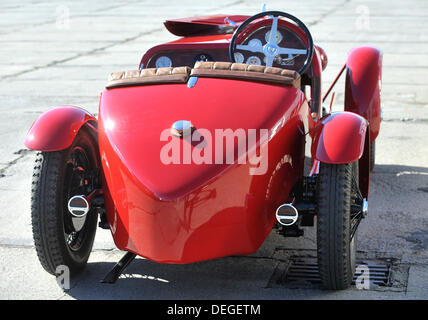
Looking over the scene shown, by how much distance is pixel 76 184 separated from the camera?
4.48 meters

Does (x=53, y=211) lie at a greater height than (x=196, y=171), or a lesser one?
lesser

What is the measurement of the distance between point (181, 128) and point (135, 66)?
8.15 meters

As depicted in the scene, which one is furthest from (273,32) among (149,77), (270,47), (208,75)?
(149,77)

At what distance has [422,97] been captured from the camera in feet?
30.4

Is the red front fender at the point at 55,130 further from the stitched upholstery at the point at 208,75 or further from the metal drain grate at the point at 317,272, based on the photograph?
the metal drain grate at the point at 317,272

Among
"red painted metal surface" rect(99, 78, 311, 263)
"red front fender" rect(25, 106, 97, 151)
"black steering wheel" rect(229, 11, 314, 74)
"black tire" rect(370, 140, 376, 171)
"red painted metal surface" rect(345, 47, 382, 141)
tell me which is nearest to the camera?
"red painted metal surface" rect(99, 78, 311, 263)

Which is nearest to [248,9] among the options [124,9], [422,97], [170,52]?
[124,9]

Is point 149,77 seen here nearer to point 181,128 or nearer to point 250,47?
point 181,128

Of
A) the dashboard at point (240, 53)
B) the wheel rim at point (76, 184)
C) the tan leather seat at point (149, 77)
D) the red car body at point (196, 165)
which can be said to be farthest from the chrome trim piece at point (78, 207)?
the dashboard at point (240, 53)

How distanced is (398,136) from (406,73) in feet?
12.0

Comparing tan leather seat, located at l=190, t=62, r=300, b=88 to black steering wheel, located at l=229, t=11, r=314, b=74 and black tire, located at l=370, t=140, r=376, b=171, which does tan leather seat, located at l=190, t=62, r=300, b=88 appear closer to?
black steering wheel, located at l=229, t=11, r=314, b=74

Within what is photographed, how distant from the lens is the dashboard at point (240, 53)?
5457 millimetres

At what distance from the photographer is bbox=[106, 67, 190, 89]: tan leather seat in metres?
4.35

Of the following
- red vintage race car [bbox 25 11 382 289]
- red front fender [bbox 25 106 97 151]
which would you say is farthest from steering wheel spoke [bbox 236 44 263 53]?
red front fender [bbox 25 106 97 151]
